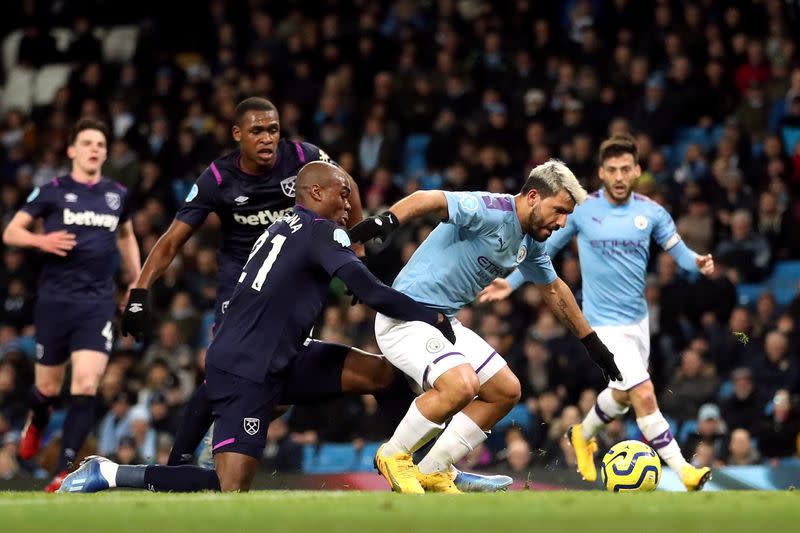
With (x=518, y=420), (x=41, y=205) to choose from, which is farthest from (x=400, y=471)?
(x=518, y=420)

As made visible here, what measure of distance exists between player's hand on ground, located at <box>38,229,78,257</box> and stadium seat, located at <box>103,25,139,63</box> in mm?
12227

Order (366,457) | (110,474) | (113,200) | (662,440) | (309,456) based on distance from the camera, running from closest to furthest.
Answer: (110,474)
(662,440)
(113,200)
(366,457)
(309,456)

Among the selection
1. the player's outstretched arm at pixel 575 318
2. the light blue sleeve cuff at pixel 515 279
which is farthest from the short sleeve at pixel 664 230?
the player's outstretched arm at pixel 575 318

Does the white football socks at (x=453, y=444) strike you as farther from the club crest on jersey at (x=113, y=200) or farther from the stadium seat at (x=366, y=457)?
the stadium seat at (x=366, y=457)

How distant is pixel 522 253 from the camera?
7859 millimetres

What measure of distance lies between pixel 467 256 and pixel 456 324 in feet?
1.60

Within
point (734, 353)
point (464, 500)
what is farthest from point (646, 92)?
point (464, 500)

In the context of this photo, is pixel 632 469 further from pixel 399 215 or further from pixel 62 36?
pixel 62 36

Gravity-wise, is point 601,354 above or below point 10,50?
below

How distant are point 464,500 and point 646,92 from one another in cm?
1212

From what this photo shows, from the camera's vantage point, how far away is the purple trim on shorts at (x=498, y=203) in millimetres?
7594

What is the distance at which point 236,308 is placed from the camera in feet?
24.9

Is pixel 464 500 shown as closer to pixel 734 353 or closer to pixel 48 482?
pixel 48 482

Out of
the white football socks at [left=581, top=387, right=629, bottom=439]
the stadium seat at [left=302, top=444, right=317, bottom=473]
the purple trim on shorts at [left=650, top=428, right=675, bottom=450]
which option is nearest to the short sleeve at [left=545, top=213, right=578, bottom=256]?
the white football socks at [left=581, top=387, right=629, bottom=439]
